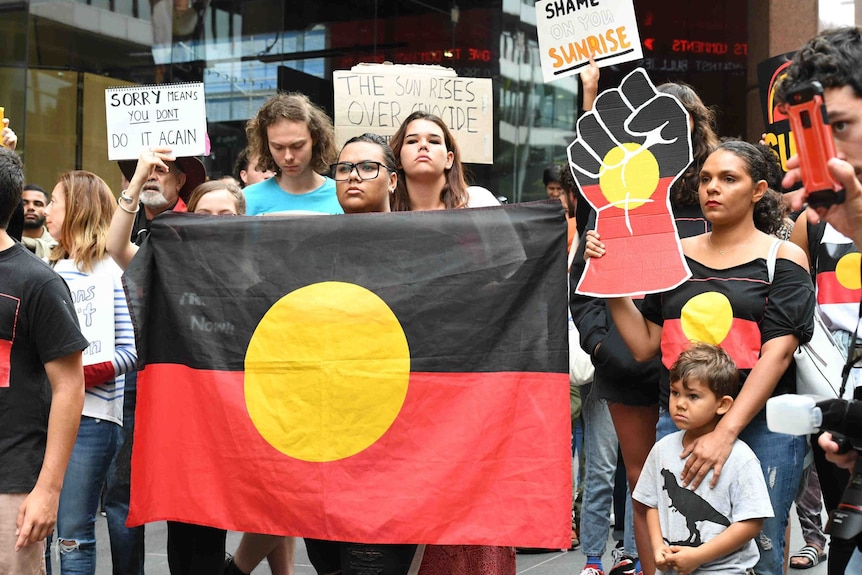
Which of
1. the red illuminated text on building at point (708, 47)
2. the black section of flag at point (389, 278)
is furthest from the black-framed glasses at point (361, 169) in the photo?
the red illuminated text on building at point (708, 47)

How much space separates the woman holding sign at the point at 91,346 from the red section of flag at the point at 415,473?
3.41 feet

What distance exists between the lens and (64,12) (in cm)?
1045

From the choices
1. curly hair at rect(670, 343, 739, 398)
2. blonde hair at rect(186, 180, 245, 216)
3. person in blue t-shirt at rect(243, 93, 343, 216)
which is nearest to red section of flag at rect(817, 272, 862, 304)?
curly hair at rect(670, 343, 739, 398)

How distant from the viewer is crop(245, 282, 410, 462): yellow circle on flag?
386cm

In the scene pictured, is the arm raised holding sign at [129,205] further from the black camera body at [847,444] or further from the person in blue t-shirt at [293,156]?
the black camera body at [847,444]

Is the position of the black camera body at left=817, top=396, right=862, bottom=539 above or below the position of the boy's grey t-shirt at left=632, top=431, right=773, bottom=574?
above

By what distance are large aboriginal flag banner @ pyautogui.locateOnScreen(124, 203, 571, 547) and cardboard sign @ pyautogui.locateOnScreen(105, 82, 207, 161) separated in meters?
1.11

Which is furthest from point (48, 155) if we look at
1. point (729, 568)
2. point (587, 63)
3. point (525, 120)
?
point (729, 568)

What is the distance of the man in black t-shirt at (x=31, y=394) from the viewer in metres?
3.55

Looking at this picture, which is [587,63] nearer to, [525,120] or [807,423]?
[807,423]

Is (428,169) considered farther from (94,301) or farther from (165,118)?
(94,301)

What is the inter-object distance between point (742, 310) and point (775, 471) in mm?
567

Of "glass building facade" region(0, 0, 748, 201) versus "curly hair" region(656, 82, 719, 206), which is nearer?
A: "curly hair" region(656, 82, 719, 206)

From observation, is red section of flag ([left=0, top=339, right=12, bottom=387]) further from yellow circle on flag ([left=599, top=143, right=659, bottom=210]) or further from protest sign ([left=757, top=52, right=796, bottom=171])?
protest sign ([left=757, top=52, right=796, bottom=171])
